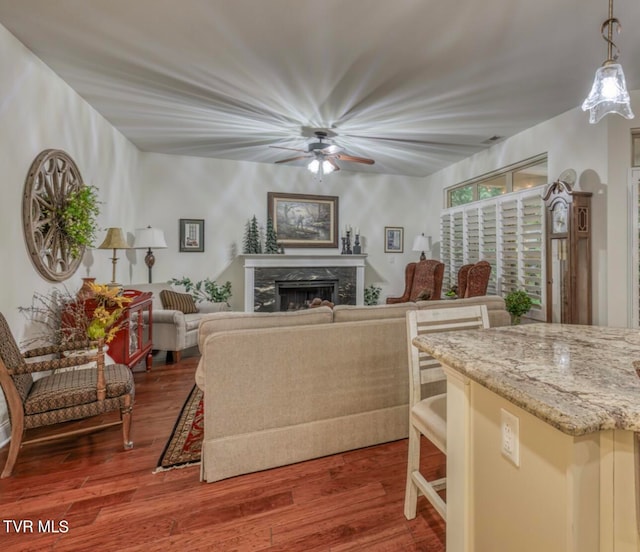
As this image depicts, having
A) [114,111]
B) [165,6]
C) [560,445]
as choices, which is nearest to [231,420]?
[560,445]

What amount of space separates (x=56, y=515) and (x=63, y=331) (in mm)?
1636

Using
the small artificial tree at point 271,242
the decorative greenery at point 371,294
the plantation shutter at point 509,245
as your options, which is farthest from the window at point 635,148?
the small artificial tree at point 271,242

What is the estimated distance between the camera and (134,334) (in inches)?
132

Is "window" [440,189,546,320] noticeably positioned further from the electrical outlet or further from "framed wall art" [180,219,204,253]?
"framed wall art" [180,219,204,253]

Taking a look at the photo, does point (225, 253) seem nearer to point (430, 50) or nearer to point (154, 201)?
point (154, 201)

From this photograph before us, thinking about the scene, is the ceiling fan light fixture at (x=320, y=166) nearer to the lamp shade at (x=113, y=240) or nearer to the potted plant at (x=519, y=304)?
the lamp shade at (x=113, y=240)

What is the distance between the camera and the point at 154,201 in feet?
17.4

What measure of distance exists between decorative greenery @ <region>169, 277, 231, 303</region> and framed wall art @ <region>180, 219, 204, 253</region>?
1.68 feet

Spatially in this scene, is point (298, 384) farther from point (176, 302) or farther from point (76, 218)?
point (176, 302)

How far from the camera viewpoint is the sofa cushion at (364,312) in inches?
88.3

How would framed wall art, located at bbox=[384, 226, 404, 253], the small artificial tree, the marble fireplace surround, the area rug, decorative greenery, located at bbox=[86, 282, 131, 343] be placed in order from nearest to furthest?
the area rug → decorative greenery, located at bbox=[86, 282, 131, 343] → the marble fireplace surround → the small artificial tree → framed wall art, located at bbox=[384, 226, 404, 253]

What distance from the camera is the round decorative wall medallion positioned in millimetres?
2602

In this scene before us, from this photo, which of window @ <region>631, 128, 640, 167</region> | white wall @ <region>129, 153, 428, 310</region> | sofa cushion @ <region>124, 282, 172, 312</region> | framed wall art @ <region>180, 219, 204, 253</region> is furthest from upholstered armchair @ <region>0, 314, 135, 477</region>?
window @ <region>631, 128, 640, 167</region>

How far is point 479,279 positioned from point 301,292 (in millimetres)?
2870
